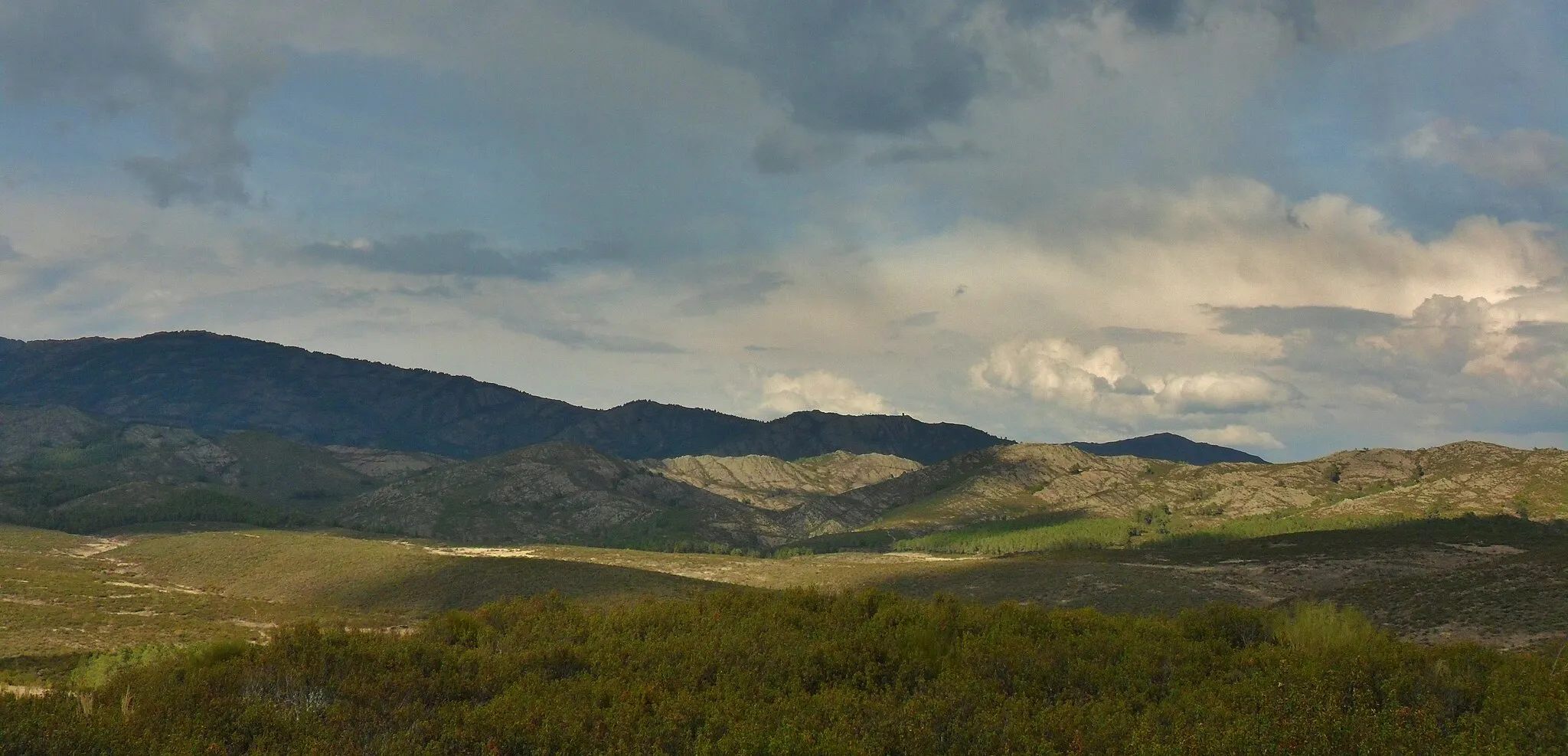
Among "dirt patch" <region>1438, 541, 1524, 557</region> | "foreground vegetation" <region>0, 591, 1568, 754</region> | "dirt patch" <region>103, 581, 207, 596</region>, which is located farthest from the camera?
"dirt patch" <region>1438, 541, 1524, 557</region>

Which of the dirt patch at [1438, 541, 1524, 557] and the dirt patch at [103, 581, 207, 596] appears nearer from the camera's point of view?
the dirt patch at [103, 581, 207, 596]

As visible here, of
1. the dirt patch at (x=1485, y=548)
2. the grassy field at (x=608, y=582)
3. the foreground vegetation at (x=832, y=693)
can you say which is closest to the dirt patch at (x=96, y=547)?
the grassy field at (x=608, y=582)

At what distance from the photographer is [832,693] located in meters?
15.4

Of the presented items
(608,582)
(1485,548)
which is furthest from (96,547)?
(1485,548)

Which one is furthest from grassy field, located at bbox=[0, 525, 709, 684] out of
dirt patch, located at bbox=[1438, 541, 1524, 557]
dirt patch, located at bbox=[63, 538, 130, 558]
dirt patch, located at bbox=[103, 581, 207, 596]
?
dirt patch, located at bbox=[1438, 541, 1524, 557]

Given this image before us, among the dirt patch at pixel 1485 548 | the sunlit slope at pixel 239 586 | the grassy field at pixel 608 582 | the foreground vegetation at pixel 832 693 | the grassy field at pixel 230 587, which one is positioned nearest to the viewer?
the foreground vegetation at pixel 832 693

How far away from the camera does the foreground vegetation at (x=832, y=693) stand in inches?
A: 503

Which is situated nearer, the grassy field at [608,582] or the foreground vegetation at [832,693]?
the foreground vegetation at [832,693]

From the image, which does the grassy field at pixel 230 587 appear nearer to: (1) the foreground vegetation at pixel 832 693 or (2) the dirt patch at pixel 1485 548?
(1) the foreground vegetation at pixel 832 693

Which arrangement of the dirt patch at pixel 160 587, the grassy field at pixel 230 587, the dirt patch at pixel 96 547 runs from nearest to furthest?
1. the grassy field at pixel 230 587
2. the dirt patch at pixel 160 587
3. the dirt patch at pixel 96 547

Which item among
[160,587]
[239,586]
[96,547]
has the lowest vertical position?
[239,586]

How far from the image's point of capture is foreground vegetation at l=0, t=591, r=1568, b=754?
12773mm

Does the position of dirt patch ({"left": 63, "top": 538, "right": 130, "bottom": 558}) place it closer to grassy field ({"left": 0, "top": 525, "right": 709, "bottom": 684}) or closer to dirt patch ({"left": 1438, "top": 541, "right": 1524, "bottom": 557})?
grassy field ({"left": 0, "top": 525, "right": 709, "bottom": 684})

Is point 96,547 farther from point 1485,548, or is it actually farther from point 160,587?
point 1485,548
